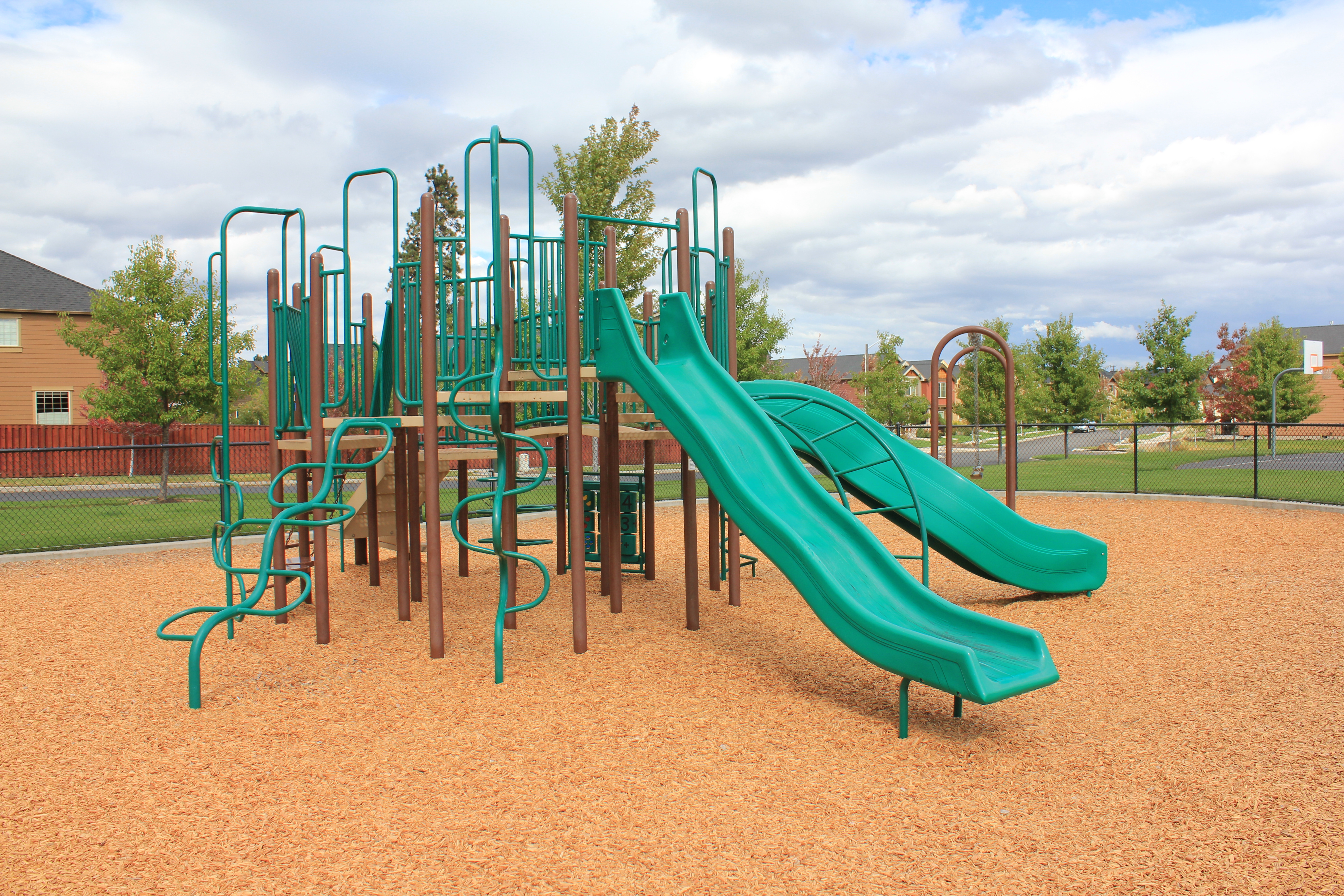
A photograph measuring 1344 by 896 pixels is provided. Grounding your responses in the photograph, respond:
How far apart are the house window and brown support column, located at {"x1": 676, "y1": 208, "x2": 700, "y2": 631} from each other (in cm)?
3199

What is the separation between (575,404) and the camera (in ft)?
18.1

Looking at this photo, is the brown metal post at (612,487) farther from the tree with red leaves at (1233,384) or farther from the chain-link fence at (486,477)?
the tree with red leaves at (1233,384)

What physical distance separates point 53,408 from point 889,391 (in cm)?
3404

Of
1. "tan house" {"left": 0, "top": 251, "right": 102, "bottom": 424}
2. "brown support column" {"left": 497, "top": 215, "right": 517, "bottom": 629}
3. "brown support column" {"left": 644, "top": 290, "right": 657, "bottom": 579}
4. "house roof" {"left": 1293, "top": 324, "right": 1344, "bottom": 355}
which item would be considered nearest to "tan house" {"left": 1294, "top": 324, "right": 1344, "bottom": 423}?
"house roof" {"left": 1293, "top": 324, "right": 1344, "bottom": 355}

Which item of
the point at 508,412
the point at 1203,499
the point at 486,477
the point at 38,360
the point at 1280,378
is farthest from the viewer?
the point at 1280,378

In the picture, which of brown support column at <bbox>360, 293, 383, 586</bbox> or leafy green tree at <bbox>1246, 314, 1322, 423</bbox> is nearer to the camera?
brown support column at <bbox>360, 293, 383, 586</bbox>

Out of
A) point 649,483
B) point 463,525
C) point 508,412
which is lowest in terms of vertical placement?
point 463,525

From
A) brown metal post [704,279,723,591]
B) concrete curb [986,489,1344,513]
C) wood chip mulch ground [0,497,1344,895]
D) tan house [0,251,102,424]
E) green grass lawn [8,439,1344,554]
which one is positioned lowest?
wood chip mulch ground [0,497,1344,895]

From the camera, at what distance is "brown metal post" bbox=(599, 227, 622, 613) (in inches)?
257

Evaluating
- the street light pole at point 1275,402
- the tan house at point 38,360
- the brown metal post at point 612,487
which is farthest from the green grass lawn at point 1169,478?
the tan house at point 38,360

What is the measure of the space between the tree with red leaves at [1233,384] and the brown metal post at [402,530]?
1540 inches

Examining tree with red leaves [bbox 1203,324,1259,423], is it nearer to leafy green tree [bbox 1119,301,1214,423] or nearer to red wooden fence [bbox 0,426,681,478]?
leafy green tree [bbox 1119,301,1214,423]

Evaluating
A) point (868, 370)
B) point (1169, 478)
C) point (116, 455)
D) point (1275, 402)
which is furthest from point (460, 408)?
point (868, 370)

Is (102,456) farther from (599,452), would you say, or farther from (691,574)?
(691,574)
